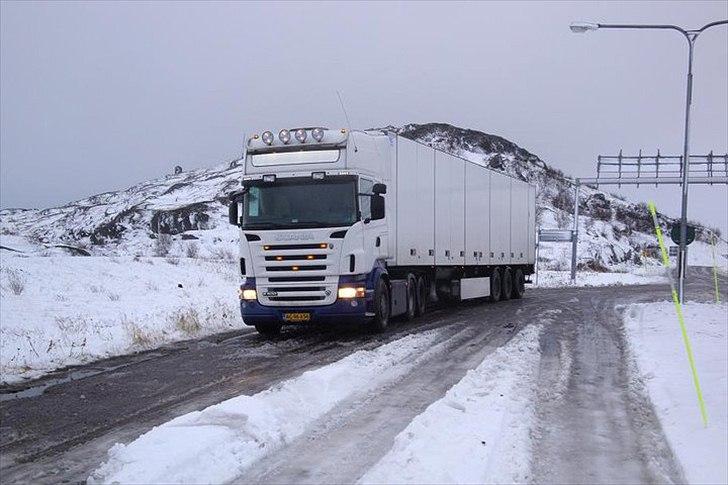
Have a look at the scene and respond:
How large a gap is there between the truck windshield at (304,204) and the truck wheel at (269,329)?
214cm

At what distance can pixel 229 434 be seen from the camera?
5.78 meters

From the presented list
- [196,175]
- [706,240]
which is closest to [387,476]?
[706,240]

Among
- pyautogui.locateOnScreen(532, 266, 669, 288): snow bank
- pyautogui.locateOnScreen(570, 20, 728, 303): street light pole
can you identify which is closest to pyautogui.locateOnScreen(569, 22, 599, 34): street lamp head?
pyautogui.locateOnScreen(570, 20, 728, 303): street light pole

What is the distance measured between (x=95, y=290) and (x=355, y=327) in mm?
9414

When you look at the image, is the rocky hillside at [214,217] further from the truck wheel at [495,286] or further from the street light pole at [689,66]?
the street light pole at [689,66]

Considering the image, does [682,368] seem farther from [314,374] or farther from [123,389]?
[123,389]

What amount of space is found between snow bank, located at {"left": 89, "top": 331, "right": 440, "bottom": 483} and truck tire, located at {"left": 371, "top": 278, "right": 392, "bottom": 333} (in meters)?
4.73

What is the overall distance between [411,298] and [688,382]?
8693 mm

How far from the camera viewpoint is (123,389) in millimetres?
8617

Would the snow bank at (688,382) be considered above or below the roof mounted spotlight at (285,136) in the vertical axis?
below

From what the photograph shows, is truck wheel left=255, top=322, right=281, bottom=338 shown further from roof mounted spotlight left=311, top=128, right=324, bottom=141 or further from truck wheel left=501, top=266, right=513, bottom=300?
truck wheel left=501, top=266, right=513, bottom=300

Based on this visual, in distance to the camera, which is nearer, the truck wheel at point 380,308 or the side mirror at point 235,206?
the side mirror at point 235,206

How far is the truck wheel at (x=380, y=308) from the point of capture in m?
13.7

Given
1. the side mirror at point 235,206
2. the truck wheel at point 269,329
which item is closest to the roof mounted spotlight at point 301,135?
the side mirror at point 235,206
